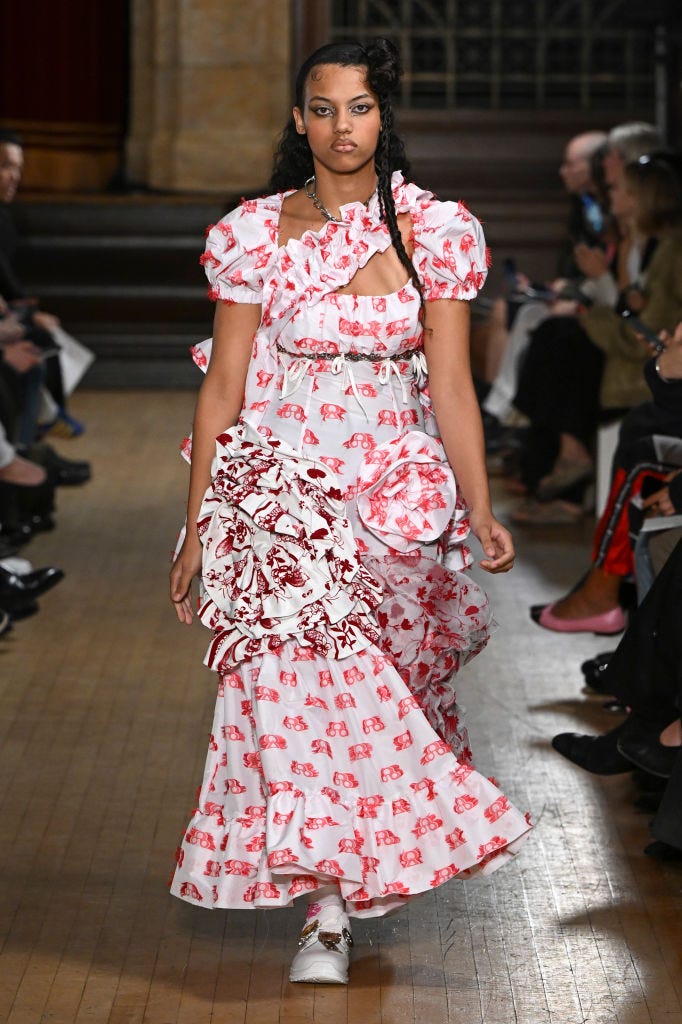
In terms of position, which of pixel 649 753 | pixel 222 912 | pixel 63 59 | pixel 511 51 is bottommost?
pixel 222 912

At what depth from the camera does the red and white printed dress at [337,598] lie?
2965 mm

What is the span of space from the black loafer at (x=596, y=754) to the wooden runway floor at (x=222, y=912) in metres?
0.06

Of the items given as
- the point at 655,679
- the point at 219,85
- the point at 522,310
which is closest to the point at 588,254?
the point at 522,310

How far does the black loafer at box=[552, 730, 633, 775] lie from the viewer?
392 centimetres

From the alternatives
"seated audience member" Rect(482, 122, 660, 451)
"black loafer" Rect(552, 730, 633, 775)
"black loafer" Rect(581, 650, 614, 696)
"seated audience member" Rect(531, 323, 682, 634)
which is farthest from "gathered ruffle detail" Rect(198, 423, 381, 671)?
"seated audience member" Rect(482, 122, 660, 451)

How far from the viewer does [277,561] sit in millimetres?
2990

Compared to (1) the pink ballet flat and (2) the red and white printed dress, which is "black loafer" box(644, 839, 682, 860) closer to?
(2) the red and white printed dress

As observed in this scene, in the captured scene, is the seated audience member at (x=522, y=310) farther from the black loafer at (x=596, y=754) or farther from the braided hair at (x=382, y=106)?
the braided hair at (x=382, y=106)

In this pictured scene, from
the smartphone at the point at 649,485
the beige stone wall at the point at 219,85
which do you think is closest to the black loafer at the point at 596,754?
the smartphone at the point at 649,485

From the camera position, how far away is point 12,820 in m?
3.79

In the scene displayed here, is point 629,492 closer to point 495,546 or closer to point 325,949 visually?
point 495,546

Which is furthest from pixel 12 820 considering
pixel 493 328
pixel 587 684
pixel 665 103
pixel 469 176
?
pixel 469 176

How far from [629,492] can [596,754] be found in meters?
0.90

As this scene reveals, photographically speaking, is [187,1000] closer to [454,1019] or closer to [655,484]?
[454,1019]
